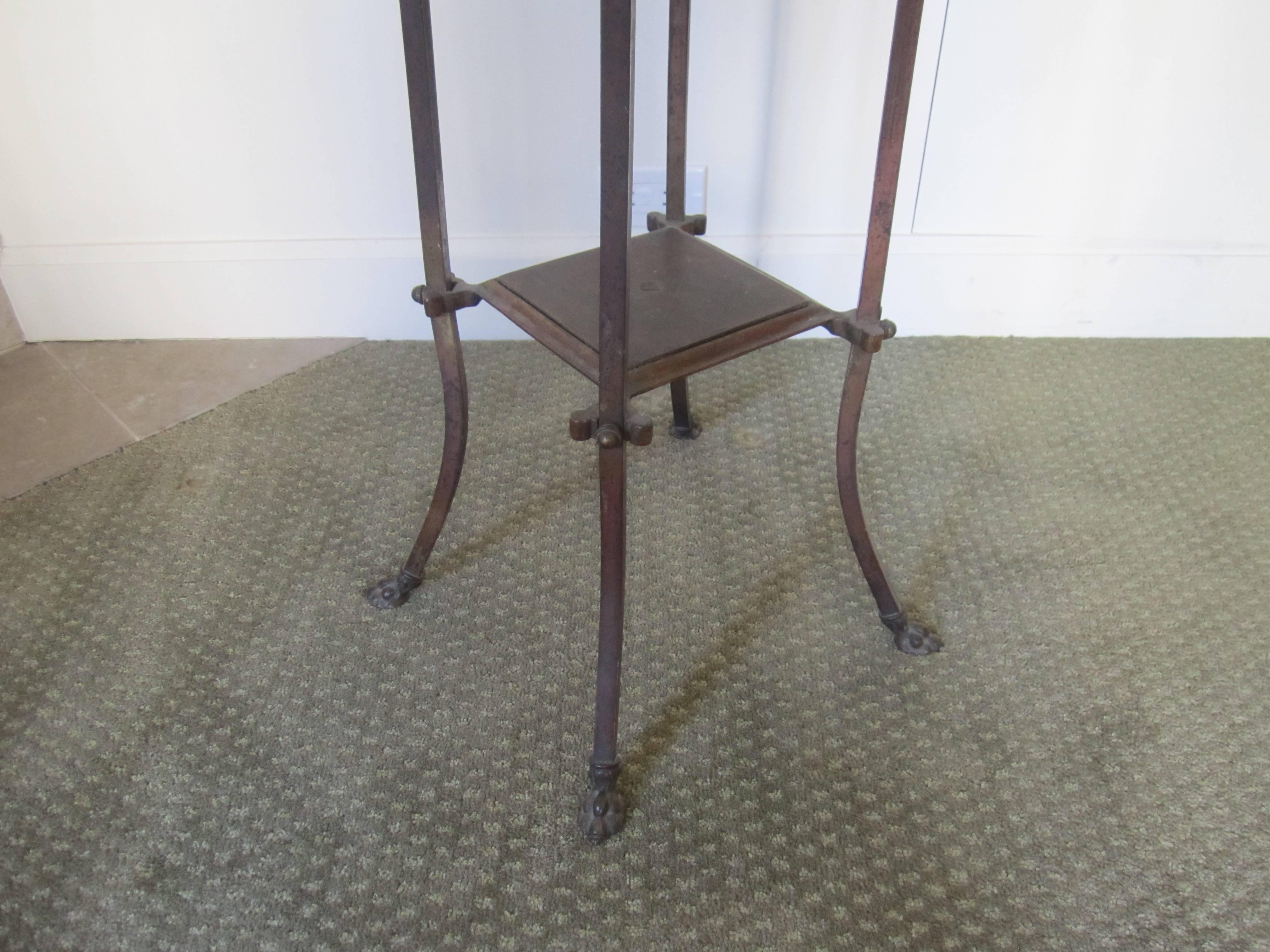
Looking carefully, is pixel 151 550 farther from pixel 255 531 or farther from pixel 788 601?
pixel 788 601

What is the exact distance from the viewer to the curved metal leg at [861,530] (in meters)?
0.98

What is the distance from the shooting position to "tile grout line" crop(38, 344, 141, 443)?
145 centimetres

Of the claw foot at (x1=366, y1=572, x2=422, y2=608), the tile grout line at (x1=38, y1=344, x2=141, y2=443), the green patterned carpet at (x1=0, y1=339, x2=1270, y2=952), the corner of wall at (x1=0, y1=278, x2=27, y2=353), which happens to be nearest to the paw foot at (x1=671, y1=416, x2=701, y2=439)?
the green patterned carpet at (x1=0, y1=339, x2=1270, y2=952)

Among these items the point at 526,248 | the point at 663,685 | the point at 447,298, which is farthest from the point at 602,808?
the point at 526,248

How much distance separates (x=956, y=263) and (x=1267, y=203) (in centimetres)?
51

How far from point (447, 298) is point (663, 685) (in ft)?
1.55

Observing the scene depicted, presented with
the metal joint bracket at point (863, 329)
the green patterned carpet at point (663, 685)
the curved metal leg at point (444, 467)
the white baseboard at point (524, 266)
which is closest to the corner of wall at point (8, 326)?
the white baseboard at point (524, 266)

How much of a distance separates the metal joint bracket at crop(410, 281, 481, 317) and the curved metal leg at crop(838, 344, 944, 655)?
15.5 inches

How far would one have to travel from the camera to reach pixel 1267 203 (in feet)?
5.16

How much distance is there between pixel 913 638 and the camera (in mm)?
1079

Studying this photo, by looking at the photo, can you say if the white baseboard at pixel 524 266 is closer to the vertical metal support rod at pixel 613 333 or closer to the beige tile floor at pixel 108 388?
the beige tile floor at pixel 108 388

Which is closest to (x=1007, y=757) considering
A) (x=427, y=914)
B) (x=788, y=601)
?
(x=788, y=601)

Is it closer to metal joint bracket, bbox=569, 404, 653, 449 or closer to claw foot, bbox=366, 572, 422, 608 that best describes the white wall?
claw foot, bbox=366, 572, 422, 608

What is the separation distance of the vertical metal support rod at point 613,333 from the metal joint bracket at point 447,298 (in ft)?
0.69
